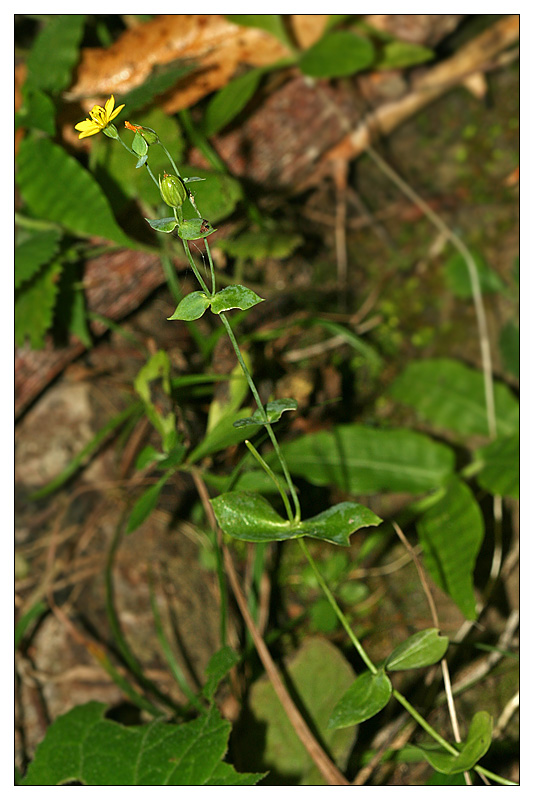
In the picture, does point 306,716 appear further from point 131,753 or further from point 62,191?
point 62,191

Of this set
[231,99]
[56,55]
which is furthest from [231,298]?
[56,55]

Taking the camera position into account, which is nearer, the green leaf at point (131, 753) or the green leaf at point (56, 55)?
the green leaf at point (131, 753)

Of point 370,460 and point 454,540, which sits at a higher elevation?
point 370,460

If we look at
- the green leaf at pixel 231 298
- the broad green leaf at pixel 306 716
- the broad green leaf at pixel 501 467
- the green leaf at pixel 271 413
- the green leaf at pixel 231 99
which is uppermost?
the green leaf at pixel 231 99

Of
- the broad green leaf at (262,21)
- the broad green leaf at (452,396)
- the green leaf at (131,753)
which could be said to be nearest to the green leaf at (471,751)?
the green leaf at (131,753)

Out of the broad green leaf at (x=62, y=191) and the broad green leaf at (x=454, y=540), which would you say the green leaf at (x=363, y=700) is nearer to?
the broad green leaf at (x=454, y=540)

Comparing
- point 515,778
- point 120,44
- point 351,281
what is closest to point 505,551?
point 515,778

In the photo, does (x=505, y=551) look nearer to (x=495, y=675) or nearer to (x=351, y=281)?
(x=495, y=675)
